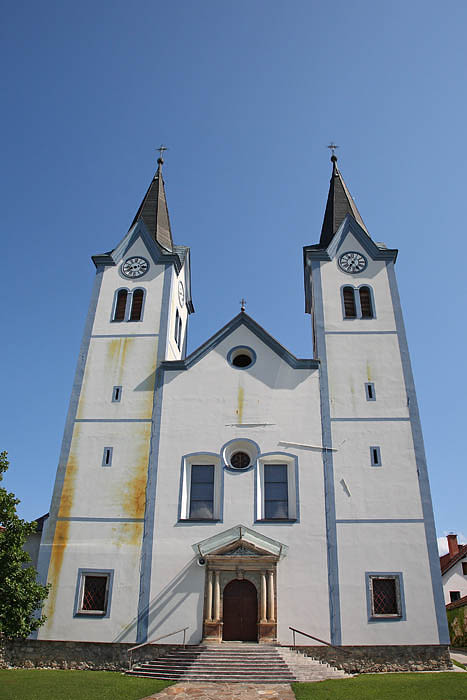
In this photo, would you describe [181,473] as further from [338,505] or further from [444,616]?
[444,616]

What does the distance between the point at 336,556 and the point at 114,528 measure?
7.80 meters

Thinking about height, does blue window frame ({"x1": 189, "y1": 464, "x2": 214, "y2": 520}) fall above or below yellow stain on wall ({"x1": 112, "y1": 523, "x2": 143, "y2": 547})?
above

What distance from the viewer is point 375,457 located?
20.9 m

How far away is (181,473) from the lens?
20812 mm

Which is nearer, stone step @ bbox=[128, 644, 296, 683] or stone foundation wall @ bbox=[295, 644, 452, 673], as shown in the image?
stone step @ bbox=[128, 644, 296, 683]

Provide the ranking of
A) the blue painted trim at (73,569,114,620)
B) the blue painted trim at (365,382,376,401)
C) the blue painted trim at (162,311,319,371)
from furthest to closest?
the blue painted trim at (162,311,319,371), the blue painted trim at (365,382,376,401), the blue painted trim at (73,569,114,620)

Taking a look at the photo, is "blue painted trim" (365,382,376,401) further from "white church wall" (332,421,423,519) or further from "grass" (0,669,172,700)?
"grass" (0,669,172,700)

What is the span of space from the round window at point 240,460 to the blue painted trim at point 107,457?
4585mm

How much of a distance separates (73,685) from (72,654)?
4543 millimetres

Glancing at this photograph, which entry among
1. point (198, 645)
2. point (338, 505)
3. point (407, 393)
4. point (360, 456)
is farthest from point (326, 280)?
point (198, 645)

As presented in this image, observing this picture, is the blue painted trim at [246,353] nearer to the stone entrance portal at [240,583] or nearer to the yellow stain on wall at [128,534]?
the stone entrance portal at [240,583]

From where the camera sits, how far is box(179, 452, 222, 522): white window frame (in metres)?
20.2

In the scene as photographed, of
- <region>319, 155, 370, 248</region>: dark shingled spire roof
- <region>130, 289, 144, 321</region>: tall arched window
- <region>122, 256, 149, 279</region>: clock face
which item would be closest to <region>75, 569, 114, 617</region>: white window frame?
<region>130, 289, 144, 321</region>: tall arched window

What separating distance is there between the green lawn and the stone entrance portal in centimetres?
371
